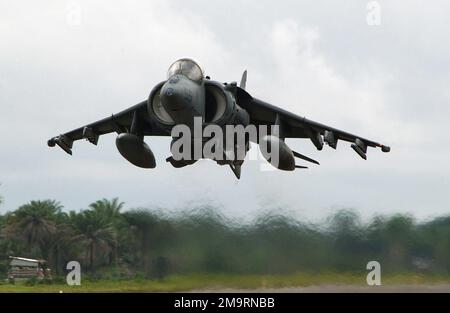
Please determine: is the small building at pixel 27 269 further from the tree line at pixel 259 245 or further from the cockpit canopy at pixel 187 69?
the cockpit canopy at pixel 187 69

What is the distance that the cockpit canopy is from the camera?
21922 mm

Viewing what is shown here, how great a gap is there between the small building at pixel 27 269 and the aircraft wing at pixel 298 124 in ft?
20.2

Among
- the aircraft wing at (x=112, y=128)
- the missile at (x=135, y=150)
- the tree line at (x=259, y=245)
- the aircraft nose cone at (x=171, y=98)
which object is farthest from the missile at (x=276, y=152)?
the aircraft wing at (x=112, y=128)

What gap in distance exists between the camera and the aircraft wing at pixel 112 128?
2389 centimetres

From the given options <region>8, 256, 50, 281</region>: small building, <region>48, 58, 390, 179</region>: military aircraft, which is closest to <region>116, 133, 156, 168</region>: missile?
<region>48, 58, 390, 179</region>: military aircraft

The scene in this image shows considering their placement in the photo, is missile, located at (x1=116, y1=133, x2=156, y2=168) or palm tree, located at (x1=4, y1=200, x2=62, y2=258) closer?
missile, located at (x1=116, y1=133, x2=156, y2=168)

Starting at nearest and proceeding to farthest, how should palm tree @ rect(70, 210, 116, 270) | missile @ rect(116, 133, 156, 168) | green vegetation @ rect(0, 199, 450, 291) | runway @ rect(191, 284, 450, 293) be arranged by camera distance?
1. runway @ rect(191, 284, 450, 293)
2. green vegetation @ rect(0, 199, 450, 291)
3. missile @ rect(116, 133, 156, 168)
4. palm tree @ rect(70, 210, 116, 270)

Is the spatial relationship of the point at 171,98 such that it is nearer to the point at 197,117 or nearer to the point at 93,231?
the point at 197,117

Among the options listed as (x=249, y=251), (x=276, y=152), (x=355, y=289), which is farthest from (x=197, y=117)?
(x=355, y=289)

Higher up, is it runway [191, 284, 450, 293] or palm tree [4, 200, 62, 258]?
palm tree [4, 200, 62, 258]

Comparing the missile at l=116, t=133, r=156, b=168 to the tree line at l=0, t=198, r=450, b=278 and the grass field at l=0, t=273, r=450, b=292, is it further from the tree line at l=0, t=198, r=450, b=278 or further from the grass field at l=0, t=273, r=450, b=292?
the grass field at l=0, t=273, r=450, b=292

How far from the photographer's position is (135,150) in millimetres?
22703

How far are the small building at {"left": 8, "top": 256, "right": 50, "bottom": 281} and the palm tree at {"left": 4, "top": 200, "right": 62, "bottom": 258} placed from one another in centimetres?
32
